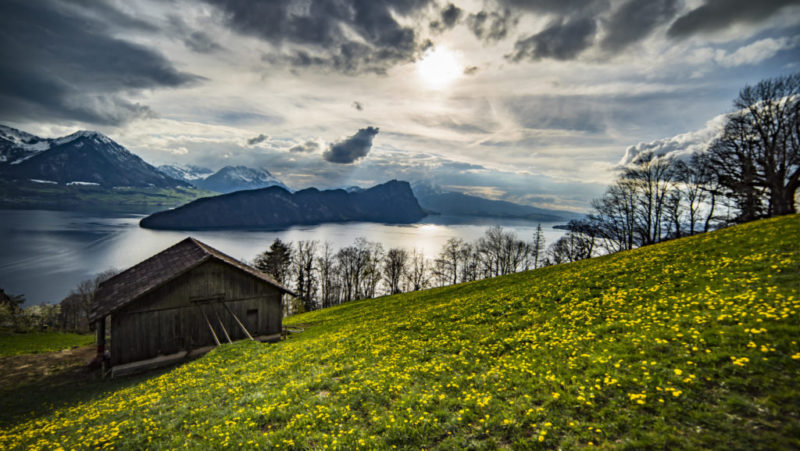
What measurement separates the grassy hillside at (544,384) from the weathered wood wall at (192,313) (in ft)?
27.0

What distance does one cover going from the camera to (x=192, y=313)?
26797 mm

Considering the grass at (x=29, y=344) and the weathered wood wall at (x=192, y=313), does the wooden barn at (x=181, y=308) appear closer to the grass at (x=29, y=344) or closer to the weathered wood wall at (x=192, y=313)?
the weathered wood wall at (x=192, y=313)

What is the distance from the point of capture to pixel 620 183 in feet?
177

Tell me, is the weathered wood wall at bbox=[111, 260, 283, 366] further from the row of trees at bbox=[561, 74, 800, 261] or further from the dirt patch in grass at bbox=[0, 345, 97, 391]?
the row of trees at bbox=[561, 74, 800, 261]

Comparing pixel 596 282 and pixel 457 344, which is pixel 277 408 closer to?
pixel 457 344

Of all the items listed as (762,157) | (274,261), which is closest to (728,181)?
(762,157)

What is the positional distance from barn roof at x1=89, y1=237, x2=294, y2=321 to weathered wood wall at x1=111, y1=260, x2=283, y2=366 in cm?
66

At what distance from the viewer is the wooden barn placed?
24.1 meters

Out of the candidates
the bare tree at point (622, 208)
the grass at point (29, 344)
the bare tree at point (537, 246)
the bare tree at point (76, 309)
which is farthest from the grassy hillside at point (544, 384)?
the bare tree at point (76, 309)

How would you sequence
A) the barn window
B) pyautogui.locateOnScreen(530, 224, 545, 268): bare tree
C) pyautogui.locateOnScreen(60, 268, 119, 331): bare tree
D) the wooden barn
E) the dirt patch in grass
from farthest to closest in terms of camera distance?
1. pyautogui.locateOnScreen(530, 224, 545, 268): bare tree
2. pyautogui.locateOnScreen(60, 268, 119, 331): bare tree
3. the barn window
4. the wooden barn
5. the dirt patch in grass

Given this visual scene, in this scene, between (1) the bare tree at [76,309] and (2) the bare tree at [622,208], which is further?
(1) the bare tree at [76,309]

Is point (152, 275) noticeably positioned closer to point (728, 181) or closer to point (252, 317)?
point (252, 317)

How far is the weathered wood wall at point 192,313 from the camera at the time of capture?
24.2 metres

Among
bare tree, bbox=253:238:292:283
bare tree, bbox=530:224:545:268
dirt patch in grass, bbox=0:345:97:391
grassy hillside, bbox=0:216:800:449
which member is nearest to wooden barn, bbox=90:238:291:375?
dirt patch in grass, bbox=0:345:97:391
